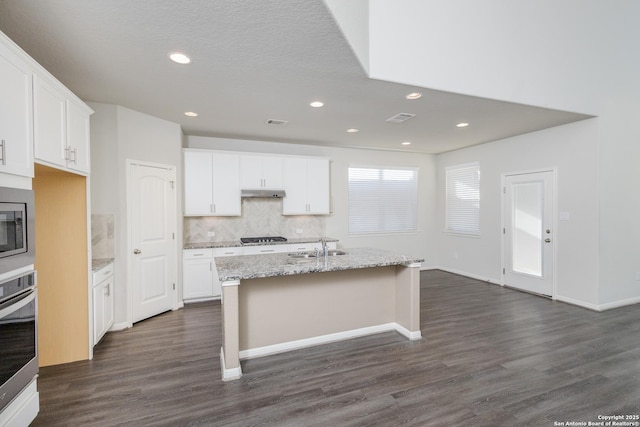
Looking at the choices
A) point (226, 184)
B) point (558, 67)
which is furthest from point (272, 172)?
point (558, 67)

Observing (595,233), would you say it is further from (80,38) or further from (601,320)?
(80,38)

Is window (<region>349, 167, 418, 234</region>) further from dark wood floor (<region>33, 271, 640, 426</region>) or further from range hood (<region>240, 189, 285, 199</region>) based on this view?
dark wood floor (<region>33, 271, 640, 426</region>)

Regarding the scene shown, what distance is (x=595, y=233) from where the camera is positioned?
4.15 m

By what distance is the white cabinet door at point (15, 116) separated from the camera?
1.66 m

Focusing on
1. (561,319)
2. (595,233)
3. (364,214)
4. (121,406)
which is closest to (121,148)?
(121,406)

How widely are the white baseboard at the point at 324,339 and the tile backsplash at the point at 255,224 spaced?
2.66 m

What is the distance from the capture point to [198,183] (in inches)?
189

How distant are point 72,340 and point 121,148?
2.16 metres

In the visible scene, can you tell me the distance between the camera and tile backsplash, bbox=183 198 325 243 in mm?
5102

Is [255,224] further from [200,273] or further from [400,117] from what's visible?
[400,117]

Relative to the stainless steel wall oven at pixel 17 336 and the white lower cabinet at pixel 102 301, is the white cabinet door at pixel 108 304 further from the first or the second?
the stainless steel wall oven at pixel 17 336

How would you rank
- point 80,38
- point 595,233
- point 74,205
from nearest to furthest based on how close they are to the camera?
point 80,38 → point 74,205 → point 595,233

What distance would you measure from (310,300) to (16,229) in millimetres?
2350

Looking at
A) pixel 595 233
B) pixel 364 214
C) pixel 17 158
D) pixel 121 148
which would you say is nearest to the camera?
pixel 17 158
